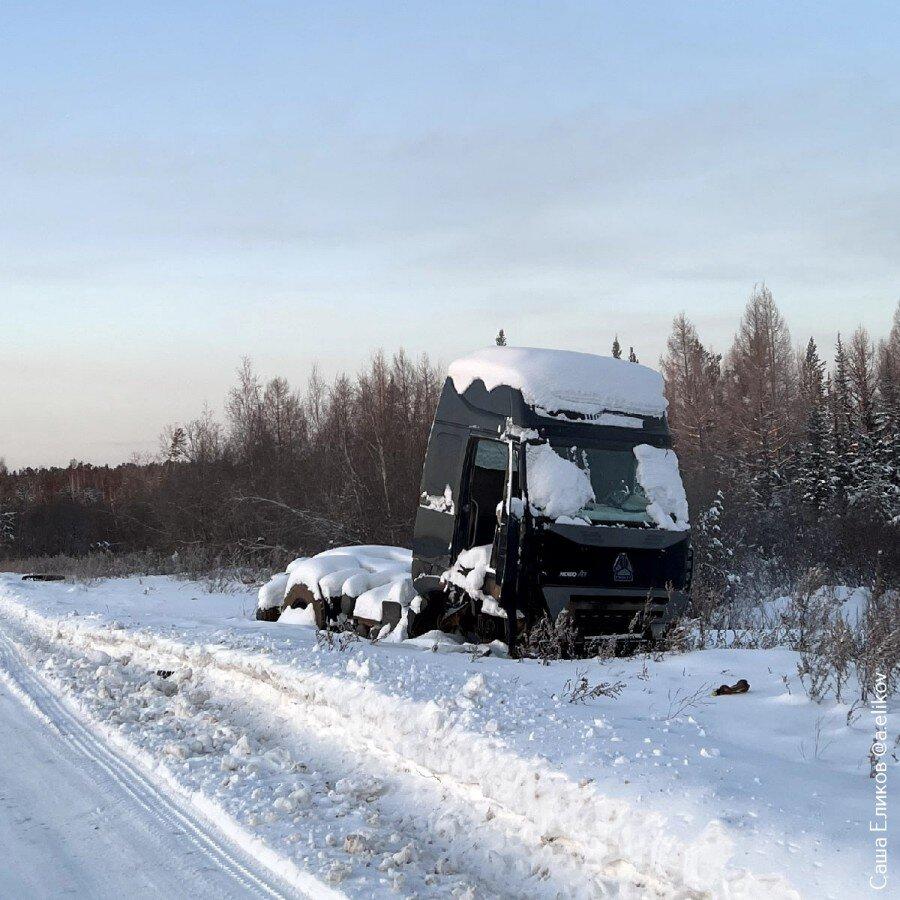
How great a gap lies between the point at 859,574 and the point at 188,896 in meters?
26.1

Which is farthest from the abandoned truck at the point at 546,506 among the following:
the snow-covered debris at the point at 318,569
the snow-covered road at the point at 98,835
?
the snow-covered road at the point at 98,835

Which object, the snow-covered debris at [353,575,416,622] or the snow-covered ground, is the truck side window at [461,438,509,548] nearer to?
the snow-covered debris at [353,575,416,622]

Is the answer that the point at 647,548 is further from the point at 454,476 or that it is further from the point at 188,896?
the point at 188,896

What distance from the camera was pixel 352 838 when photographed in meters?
4.79

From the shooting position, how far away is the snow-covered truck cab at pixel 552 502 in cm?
857

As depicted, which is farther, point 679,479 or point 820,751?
point 679,479

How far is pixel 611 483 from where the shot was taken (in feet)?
29.9

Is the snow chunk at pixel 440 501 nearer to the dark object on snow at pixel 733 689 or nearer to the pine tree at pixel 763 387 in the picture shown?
the dark object on snow at pixel 733 689

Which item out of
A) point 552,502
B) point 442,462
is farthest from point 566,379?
point 442,462

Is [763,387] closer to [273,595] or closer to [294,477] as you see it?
[294,477]

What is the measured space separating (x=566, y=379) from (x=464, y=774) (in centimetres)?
490

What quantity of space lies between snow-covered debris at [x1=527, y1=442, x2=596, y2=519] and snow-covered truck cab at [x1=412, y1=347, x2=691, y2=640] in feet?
0.04

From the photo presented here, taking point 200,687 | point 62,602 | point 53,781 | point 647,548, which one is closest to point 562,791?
point 53,781

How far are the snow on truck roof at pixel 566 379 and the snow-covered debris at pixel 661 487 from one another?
481 mm
